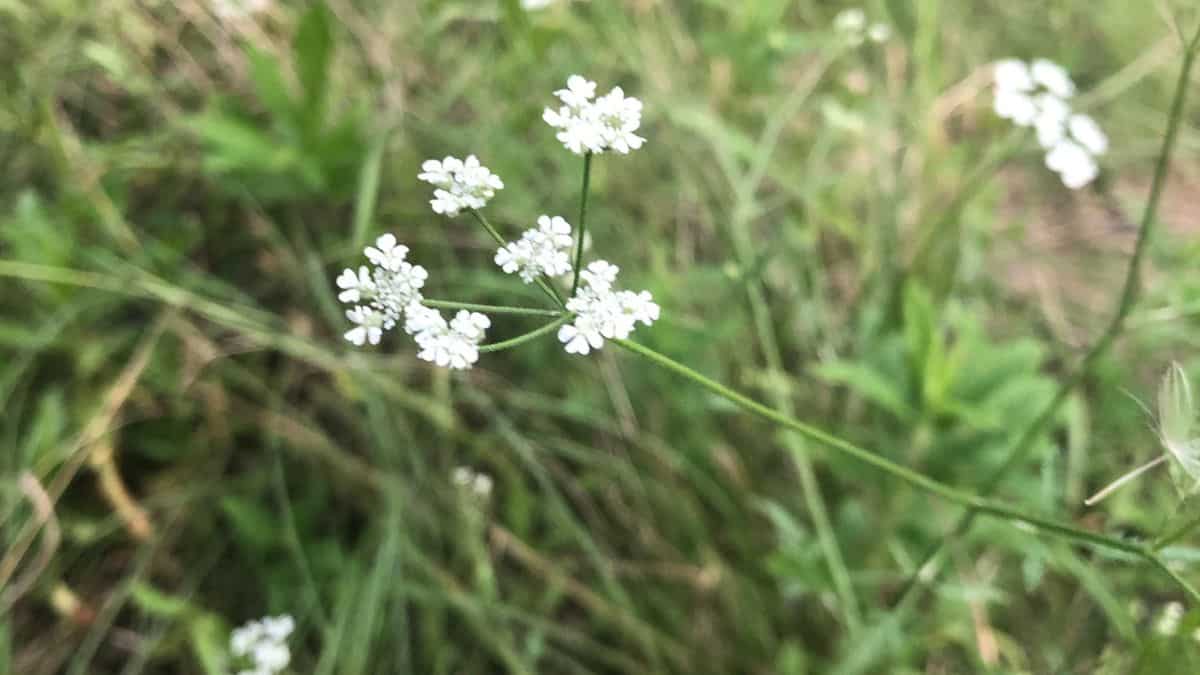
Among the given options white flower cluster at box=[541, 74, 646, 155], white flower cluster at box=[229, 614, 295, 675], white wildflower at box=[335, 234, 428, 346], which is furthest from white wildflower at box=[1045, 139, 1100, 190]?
white flower cluster at box=[229, 614, 295, 675]

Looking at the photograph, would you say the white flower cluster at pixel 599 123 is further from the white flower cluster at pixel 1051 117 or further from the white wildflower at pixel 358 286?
the white flower cluster at pixel 1051 117

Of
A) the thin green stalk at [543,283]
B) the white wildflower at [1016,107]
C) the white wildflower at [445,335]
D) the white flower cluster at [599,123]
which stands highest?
the white wildflower at [1016,107]

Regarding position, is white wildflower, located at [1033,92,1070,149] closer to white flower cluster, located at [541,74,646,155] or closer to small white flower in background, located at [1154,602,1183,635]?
small white flower in background, located at [1154,602,1183,635]

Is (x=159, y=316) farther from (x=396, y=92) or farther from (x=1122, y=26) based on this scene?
(x=1122, y=26)

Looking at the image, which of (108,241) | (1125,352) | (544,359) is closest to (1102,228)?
(1125,352)

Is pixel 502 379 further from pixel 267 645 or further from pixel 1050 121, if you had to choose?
pixel 1050 121

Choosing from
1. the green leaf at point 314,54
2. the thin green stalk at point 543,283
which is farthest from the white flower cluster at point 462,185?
the green leaf at point 314,54
